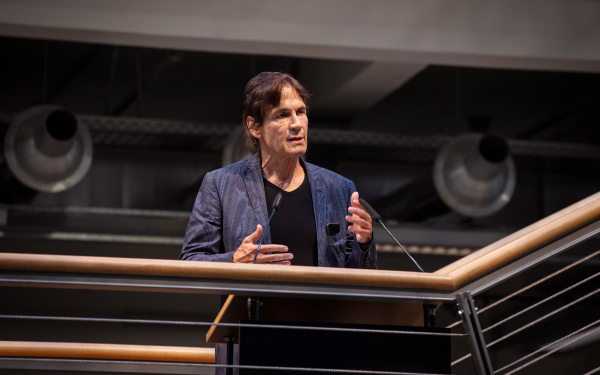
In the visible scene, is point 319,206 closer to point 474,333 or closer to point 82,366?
point 474,333

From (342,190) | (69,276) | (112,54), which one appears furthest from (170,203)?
(69,276)

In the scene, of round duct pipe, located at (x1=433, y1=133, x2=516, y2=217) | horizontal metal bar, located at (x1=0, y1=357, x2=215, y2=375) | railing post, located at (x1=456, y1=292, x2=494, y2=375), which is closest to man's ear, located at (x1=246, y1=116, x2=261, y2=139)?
horizontal metal bar, located at (x1=0, y1=357, x2=215, y2=375)

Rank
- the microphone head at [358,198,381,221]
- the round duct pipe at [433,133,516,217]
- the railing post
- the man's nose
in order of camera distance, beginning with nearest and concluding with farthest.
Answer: the railing post < the microphone head at [358,198,381,221] < the man's nose < the round duct pipe at [433,133,516,217]

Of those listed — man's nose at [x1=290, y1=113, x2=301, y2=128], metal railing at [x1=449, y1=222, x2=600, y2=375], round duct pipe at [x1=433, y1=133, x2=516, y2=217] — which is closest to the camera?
man's nose at [x1=290, y1=113, x2=301, y2=128]

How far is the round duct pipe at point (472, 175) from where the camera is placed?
4.90m

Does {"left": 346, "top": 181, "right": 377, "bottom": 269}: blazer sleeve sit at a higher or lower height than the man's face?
lower

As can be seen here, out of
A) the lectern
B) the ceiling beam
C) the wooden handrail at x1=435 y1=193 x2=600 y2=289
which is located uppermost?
the ceiling beam

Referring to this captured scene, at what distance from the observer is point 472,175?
193 inches

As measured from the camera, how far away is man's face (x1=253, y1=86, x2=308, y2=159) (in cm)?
220

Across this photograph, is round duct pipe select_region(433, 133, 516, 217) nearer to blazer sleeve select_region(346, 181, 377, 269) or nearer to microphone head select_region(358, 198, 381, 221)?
blazer sleeve select_region(346, 181, 377, 269)

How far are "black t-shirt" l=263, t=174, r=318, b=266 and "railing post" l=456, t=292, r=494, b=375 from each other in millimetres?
560

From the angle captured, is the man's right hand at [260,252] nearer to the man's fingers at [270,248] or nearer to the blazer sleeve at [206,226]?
the man's fingers at [270,248]

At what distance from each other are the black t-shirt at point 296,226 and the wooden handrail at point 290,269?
497mm

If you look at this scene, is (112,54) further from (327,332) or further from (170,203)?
(327,332)
